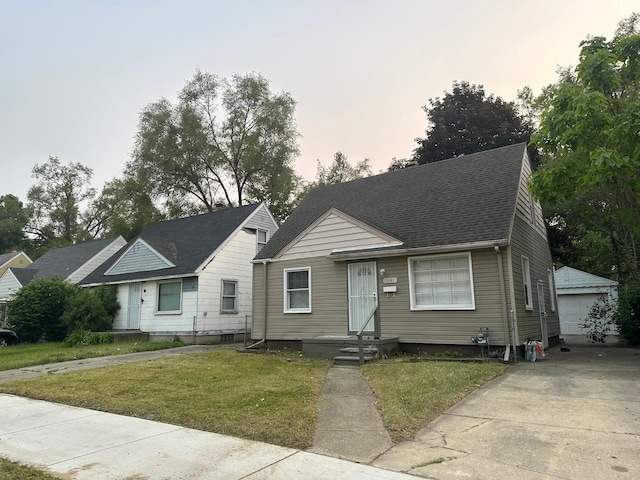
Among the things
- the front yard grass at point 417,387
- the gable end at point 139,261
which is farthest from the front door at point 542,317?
the gable end at point 139,261

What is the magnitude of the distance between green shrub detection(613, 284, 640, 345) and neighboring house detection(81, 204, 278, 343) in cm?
1376

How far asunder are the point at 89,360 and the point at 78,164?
4328 cm

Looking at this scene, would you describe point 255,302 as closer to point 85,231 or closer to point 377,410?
point 377,410

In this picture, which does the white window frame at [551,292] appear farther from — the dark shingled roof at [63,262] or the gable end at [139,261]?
the dark shingled roof at [63,262]

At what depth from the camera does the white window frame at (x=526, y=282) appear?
11.3 m

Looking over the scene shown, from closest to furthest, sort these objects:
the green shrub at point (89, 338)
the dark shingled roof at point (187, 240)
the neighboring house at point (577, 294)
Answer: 1. the green shrub at point (89, 338)
2. the dark shingled roof at point (187, 240)
3. the neighboring house at point (577, 294)

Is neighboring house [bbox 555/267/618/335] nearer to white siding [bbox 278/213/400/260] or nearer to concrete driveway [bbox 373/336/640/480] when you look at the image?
white siding [bbox 278/213/400/260]

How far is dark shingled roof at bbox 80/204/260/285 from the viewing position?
17312mm

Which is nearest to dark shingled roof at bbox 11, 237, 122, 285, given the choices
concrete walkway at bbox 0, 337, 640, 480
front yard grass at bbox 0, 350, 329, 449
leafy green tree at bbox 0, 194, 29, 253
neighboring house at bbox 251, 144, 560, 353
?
neighboring house at bbox 251, 144, 560, 353

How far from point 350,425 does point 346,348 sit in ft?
18.4

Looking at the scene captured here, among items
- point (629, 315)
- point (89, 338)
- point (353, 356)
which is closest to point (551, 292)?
point (629, 315)

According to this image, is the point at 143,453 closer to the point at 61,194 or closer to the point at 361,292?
the point at 361,292

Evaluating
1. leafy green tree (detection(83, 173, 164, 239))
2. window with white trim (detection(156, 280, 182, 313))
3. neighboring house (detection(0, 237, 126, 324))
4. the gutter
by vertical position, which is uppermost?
leafy green tree (detection(83, 173, 164, 239))

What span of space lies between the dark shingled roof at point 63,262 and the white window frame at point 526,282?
82.0 feet
